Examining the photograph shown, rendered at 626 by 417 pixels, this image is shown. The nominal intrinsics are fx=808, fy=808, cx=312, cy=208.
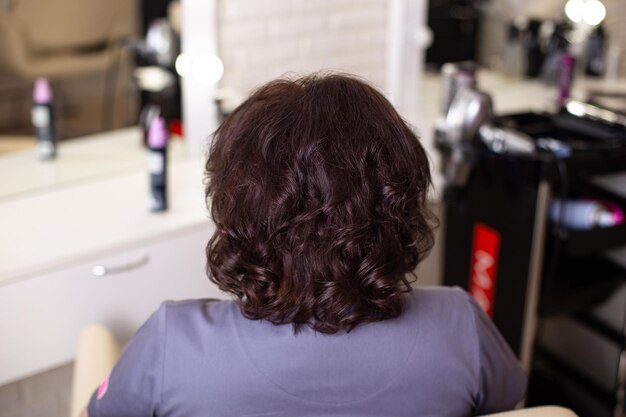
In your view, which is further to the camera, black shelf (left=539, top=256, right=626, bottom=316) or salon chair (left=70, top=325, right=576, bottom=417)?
black shelf (left=539, top=256, right=626, bottom=316)

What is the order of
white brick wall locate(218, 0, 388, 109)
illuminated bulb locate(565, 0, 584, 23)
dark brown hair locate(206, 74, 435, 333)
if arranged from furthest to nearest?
illuminated bulb locate(565, 0, 584, 23)
white brick wall locate(218, 0, 388, 109)
dark brown hair locate(206, 74, 435, 333)

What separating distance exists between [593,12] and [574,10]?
0.30ft

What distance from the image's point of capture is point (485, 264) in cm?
185

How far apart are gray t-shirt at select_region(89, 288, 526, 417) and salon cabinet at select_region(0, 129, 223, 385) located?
1.50 ft

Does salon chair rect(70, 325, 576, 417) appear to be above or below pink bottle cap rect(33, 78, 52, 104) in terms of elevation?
below

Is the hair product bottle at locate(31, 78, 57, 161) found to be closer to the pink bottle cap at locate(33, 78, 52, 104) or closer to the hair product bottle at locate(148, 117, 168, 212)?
the pink bottle cap at locate(33, 78, 52, 104)

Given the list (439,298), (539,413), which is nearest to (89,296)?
(439,298)

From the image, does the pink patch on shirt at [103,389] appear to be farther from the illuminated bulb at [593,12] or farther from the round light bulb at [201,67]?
the illuminated bulb at [593,12]

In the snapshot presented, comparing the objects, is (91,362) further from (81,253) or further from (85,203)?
(85,203)

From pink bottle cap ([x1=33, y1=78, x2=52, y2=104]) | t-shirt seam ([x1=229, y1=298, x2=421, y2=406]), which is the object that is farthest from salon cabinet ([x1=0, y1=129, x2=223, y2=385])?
t-shirt seam ([x1=229, y1=298, x2=421, y2=406])

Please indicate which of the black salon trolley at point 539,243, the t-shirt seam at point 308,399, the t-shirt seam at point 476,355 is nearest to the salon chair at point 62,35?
the black salon trolley at point 539,243

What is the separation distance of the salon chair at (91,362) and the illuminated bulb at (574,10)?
1745mm

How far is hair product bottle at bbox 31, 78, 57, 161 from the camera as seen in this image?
1.68 metres

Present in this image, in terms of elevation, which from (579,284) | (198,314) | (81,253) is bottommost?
(579,284)
